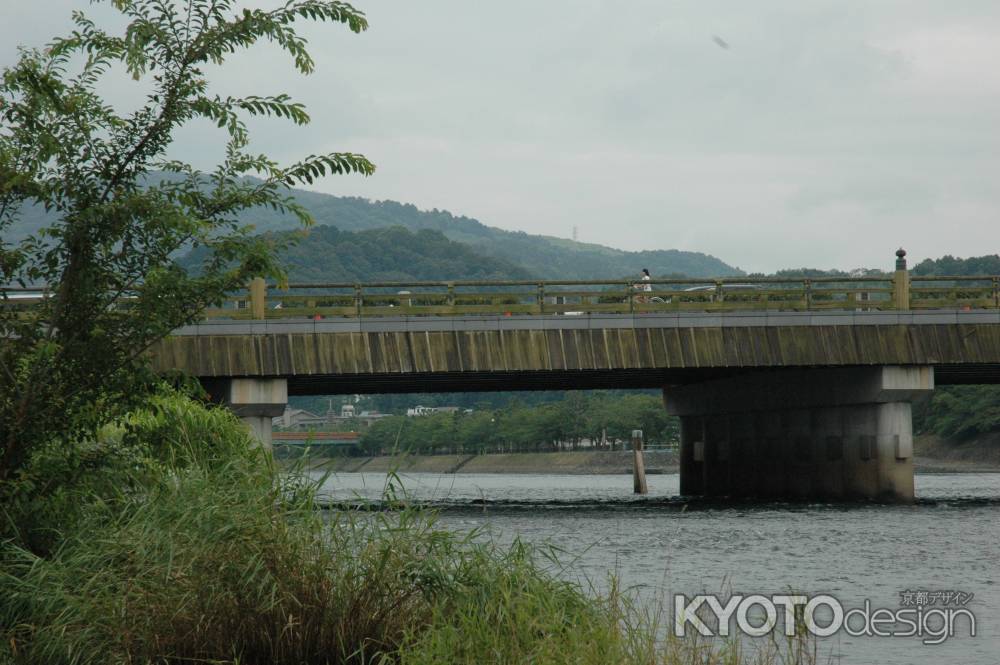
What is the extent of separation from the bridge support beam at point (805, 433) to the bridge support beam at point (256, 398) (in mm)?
16398

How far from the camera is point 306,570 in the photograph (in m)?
10.0

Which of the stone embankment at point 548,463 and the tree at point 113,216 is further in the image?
the stone embankment at point 548,463

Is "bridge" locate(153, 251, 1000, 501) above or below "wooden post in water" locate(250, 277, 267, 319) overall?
below

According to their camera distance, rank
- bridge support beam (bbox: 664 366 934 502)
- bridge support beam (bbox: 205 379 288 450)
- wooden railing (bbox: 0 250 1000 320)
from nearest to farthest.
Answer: bridge support beam (bbox: 205 379 288 450) < wooden railing (bbox: 0 250 1000 320) < bridge support beam (bbox: 664 366 934 502)

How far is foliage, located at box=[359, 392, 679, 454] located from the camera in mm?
127000

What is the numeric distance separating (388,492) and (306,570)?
1420mm

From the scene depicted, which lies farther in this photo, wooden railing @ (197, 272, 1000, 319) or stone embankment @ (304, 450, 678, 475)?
stone embankment @ (304, 450, 678, 475)

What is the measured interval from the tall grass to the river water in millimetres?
557

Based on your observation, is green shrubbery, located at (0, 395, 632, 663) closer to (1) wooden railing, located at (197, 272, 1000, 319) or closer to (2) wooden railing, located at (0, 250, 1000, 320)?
(2) wooden railing, located at (0, 250, 1000, 320)

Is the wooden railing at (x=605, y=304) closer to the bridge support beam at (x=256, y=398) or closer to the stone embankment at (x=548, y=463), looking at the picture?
the bridge support beam at (x=256, y=398)

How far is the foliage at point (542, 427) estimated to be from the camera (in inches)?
5000

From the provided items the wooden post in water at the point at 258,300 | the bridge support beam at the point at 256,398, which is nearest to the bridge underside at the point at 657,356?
the bridge support beam at the point at 256,398

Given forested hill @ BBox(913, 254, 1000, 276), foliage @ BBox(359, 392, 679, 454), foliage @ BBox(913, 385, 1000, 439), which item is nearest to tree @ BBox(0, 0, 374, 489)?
foliage @ BBox(913, 385, 1000, 439)

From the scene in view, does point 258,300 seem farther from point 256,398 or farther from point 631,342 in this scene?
point 631,342
